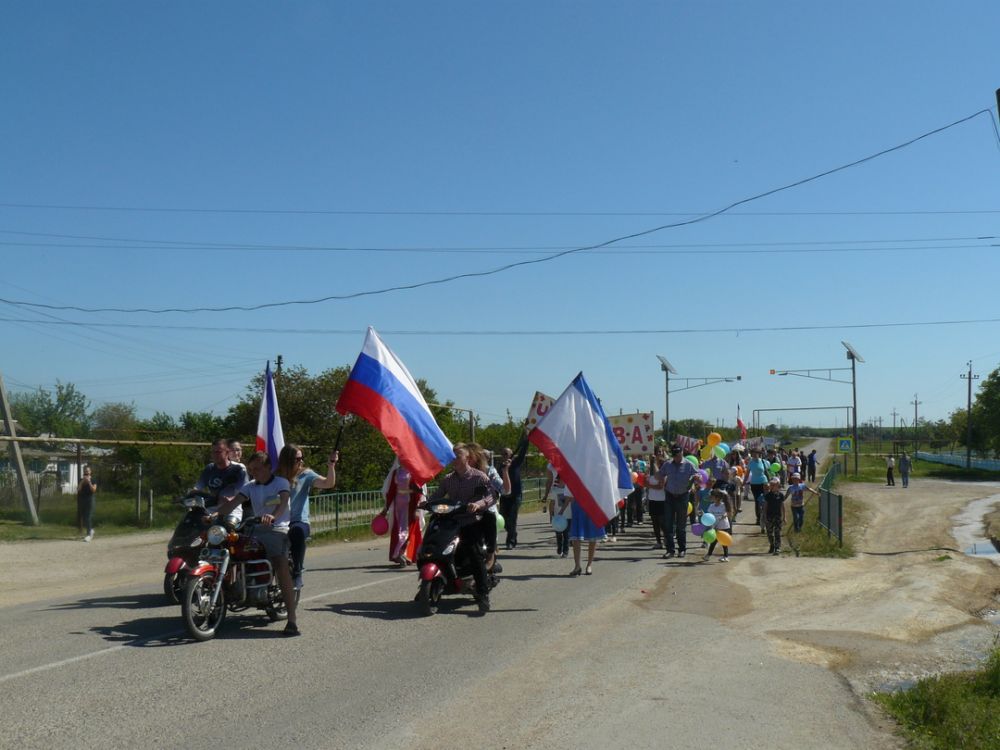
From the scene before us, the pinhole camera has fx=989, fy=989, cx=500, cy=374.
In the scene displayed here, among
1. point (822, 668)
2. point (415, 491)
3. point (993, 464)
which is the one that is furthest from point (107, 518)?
point (993, 464)

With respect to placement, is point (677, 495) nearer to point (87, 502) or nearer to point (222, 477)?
point (222, 477)

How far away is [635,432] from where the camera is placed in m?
27.5

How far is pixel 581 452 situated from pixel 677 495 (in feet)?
12.4

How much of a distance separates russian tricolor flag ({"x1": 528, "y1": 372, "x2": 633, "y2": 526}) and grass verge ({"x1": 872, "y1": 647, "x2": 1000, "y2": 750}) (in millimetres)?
5927

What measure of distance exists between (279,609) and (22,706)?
3.53 metres

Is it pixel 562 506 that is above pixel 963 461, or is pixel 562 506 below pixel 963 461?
above

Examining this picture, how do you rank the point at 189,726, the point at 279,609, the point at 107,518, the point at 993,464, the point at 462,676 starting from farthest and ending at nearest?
the point at 993,464 → the point at 107,518 → the point at 279,609 → the point at 462,676 → the point at 189,726

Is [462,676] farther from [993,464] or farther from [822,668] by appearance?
[993,464]

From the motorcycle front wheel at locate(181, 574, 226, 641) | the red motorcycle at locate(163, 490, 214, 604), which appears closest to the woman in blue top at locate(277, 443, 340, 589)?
the red motorcycle at locate(163, 490, 214, 604)

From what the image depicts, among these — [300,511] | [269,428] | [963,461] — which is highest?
[269,428]

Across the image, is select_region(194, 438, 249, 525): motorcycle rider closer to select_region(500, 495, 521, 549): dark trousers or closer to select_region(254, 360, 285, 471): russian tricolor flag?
select_region(254, 360, 285, 471): russian tricolor flag

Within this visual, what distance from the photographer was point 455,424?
1740 inches

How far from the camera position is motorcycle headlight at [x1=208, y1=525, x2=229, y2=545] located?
28.7 ft

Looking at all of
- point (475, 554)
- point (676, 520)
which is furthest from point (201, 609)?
point (676, 520)
